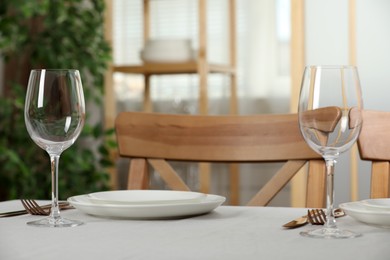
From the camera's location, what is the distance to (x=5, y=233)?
2.74ft

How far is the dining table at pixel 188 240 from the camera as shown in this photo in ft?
2.25

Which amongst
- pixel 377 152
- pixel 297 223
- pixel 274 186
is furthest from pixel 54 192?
pixel 377 152

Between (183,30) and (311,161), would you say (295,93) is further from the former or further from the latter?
(311,161)

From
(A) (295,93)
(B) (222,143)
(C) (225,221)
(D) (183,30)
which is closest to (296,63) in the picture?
(A) (295,93)

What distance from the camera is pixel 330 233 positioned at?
80 centimetres

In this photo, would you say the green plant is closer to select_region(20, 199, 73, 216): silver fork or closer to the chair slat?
the chair slat

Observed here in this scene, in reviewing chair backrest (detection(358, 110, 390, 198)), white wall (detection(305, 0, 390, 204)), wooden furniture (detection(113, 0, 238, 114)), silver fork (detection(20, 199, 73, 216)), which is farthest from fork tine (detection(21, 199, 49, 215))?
wooden furniture (detection(113, 0, 238, 114))

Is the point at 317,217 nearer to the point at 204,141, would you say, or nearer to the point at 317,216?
the point at 317,216

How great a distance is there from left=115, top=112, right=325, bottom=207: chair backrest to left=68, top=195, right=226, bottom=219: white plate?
470 millimetres

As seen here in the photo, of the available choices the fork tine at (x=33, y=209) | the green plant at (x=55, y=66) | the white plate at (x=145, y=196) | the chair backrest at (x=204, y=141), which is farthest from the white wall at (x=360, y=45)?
the fork tine at (x=33, y=209)

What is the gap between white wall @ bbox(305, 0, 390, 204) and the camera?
2588mm

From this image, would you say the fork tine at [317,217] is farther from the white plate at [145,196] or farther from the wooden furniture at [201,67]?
the wooden furniture at [201,67]

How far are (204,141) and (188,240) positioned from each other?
0.75m

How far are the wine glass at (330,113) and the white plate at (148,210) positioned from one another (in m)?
0.18
